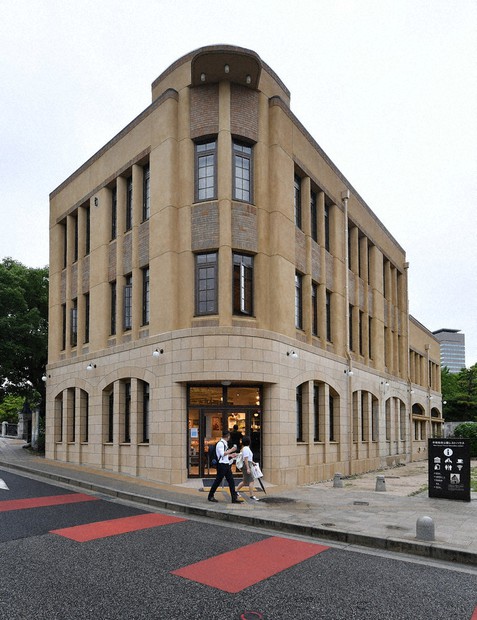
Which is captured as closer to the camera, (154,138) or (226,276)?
(226,276)

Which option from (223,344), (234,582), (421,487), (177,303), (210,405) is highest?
(177,303)

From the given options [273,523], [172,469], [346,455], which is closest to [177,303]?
[172,469]

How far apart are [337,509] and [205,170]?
1090 centimetres

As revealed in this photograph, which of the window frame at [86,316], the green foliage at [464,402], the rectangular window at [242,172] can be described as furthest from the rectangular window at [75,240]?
the green foliage at [464,402]

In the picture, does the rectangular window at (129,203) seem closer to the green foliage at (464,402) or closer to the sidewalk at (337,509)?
the sidewalk at (337,509)

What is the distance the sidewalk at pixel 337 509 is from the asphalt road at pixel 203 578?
0.57 m

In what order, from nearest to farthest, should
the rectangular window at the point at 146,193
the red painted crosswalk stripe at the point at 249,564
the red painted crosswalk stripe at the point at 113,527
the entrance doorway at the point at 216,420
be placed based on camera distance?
the red painted crosswalk stripe at the point at 249,564
the red painted crosswalk stripe at the point at 113,527
the entrance doorway at the point at 216,420
the rectangular window at the point at 146,193

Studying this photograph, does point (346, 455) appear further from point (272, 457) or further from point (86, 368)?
point (86, 368)

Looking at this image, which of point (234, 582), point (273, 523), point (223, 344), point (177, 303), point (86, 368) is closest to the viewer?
point (234, 582)

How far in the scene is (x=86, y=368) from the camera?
2166 centimetres

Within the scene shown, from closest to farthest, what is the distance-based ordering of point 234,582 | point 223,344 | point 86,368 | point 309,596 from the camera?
point 309,596 → point 234,582 → point 223,344 → point 86,368

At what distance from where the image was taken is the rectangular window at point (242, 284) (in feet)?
55.2

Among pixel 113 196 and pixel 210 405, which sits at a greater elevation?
pixel 113 196

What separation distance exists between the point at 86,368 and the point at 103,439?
3058mm
